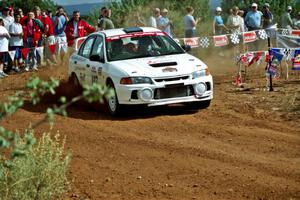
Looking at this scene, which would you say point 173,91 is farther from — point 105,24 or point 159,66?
point 105,24

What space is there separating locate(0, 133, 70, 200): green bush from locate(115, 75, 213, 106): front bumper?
5.22 meters

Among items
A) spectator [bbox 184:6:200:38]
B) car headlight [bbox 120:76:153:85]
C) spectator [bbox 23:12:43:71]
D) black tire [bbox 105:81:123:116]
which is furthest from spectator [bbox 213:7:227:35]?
car headlight [bbox 120:76:153:85]

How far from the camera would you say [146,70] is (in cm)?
1177

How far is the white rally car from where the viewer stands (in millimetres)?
11656

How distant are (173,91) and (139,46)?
1567mm

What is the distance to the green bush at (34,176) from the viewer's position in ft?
19.6

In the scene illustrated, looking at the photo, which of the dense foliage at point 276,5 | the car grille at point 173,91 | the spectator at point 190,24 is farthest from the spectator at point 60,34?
the dense foliage at point 276,5

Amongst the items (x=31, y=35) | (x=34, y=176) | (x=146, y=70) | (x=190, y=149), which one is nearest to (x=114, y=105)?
(x=146, y=70)

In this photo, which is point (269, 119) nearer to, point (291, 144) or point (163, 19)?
point (291, 144)

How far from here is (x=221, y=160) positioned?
862 centimetres

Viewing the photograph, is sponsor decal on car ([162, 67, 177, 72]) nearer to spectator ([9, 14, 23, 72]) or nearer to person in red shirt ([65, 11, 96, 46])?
person in red shirt ([65, 11, 96, 46])

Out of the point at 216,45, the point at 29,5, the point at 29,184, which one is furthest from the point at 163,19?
the point at 29,5

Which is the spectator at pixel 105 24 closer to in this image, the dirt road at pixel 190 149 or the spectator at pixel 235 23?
the spectator at pixel 235 23

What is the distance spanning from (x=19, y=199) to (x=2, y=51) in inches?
527
